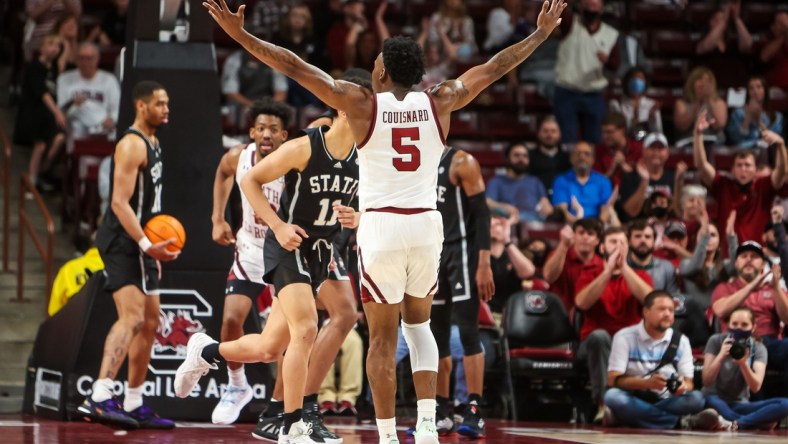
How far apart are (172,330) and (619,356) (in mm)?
3557

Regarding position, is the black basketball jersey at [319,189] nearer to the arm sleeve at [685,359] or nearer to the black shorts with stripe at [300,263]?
the black shorts with stripe at [300,263]

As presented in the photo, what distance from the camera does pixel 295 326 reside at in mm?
7812

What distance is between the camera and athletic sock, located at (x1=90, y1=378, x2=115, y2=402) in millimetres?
9406

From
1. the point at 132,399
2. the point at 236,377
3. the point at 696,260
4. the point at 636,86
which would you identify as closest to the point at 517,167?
the point at 696,260

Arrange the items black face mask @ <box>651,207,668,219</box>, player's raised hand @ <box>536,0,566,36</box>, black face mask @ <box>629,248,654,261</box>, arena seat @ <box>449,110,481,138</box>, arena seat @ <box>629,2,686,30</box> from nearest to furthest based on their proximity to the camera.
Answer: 1. player's raised hand @ <box>536,0,566,36</box>
2. black face mask @ <box>629,248,654,261</box>
3. black face mask @ <box>651,207,668,219</box>
4. arena seat @ <box>449,110,481,138</box>
5. arena seat @ <box>629,2,686,30</box>

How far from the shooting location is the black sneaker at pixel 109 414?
9.32m

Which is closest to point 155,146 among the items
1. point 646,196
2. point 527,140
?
point 646,196

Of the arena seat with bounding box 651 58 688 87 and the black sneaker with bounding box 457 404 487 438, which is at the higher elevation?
the arena seat with bounding box 651 58 688 87

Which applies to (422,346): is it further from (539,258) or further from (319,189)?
(539,258)

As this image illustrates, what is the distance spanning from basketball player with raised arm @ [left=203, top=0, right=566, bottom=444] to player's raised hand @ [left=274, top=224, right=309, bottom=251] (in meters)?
0.53

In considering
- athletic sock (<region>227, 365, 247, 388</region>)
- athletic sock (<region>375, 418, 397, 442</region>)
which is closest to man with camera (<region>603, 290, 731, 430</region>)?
athletic sock (<region>227, 365, 247, 388</region>)

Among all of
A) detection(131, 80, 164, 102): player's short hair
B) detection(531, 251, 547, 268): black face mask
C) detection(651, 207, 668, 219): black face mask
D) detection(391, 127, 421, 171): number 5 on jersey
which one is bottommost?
detection(531, 251, 547, 268): black face mask

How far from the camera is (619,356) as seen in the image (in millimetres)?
11023

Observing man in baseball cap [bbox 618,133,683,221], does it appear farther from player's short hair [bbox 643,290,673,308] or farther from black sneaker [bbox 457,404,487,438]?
black sneaker [bbox 457,404,487,438]
